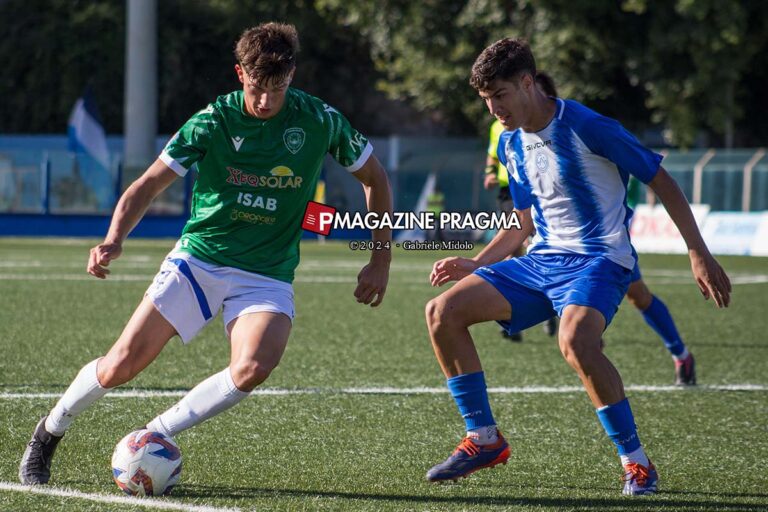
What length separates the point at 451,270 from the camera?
5559mm

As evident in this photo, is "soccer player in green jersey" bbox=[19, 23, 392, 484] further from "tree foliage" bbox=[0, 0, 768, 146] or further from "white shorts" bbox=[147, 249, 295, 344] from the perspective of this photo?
"tree foliage" bbox=[0, 0, 768, 146]

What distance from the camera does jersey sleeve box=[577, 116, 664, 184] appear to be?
201 inches

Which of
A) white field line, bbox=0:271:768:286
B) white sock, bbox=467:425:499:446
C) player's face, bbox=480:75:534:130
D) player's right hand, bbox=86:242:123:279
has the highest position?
player's face, bbox=480:75:534:130

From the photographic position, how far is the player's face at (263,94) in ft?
16.1

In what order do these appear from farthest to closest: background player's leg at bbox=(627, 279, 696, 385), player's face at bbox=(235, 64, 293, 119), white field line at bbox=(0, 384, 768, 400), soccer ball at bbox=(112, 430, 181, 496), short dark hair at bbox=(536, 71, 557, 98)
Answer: short dark hair at bbox=(536, 71, 557, 98)
background player's leg at bbox=(627, 279, 696, 385)
white field line at bbox=(0, 384, 768, 400)
player's face at bbox=(235, 64, 293, 119)
soccer ball at bbox=(112, 430, 181, 496)

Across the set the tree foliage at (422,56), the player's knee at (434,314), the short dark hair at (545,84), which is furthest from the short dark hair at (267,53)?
the tree foliage at (422,56)

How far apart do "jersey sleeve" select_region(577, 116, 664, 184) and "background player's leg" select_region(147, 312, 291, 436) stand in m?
1.55

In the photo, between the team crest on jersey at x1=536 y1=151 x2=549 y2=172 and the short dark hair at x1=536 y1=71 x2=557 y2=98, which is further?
the short dark hair at x1=536 y1=71 x2=557 y2=98

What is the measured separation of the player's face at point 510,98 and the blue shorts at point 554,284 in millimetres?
641

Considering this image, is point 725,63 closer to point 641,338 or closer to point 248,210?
point 641,338

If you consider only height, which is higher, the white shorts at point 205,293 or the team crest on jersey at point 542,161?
the team crest on jersey at point 542,161

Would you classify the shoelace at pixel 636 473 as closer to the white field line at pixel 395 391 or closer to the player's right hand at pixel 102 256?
the player's right hand at pixel 102 256

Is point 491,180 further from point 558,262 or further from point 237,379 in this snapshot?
point 237,379

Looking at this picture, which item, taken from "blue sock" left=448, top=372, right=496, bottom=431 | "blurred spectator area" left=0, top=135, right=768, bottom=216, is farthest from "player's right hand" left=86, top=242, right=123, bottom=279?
"blurred spectator area" left=0, top=135, right=768, bottom=216
